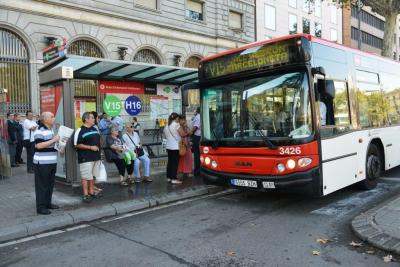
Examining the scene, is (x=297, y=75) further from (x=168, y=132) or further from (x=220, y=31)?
(x=220, y=31)

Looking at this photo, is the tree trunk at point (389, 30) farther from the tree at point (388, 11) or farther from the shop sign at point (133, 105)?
the shop sign at point (133, 105)

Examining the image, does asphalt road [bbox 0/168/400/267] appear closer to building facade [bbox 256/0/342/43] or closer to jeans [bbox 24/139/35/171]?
jeans [bbox 24/139/35/171]

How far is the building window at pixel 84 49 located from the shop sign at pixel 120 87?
8.95 meters

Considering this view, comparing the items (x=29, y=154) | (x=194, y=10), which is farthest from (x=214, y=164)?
(x=194, y=10)

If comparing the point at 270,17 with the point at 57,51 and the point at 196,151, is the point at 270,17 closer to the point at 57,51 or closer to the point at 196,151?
the point at 196,151

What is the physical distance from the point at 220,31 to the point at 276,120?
22299 millimetres

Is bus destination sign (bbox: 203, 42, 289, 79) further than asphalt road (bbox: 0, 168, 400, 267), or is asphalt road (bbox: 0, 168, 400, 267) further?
bus destination sign (bbox: 203, 42, 289, 79)

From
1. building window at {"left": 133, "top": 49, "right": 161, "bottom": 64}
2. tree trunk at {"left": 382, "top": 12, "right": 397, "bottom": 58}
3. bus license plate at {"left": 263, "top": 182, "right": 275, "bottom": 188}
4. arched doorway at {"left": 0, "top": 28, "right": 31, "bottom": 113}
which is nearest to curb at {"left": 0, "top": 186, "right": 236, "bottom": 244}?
bus license plate at {"left": 263, "top": 182, "right": 275, "bottom": 188}

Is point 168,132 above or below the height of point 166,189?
above

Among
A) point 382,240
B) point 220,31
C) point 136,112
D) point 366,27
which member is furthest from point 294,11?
point 382,240

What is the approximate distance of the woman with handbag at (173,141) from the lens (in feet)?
31.2

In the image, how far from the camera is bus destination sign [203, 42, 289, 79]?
6.49 m

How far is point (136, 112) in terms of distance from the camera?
11.8 metres

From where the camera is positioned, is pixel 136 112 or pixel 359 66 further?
pixel 136 112
